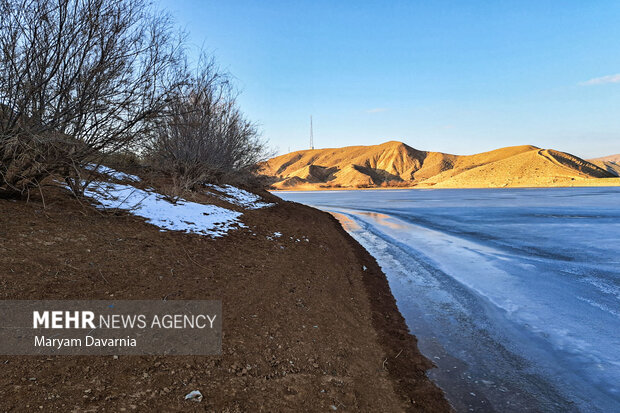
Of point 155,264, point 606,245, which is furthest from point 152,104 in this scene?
point 606,245

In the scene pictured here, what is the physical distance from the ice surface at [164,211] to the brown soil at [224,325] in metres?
0.59

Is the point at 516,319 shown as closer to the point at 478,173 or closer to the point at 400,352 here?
the point at 400,352

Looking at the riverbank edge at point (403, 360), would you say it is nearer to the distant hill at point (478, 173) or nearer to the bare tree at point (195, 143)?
the bare tree at point (195, 143)

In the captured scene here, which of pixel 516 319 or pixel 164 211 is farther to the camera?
pixel 164 211

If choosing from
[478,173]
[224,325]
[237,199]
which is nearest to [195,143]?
[237,199]

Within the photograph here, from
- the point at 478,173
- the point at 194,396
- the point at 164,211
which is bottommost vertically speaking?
the point at 194,396

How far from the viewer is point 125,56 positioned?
6.21m

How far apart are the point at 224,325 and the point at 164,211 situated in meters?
5.72

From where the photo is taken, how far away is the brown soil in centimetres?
276

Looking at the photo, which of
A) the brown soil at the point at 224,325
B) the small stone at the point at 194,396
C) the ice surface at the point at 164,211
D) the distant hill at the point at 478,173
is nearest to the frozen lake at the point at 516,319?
the brown soil at the point at 224,325

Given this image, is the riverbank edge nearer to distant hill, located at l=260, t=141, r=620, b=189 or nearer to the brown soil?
the brown soil

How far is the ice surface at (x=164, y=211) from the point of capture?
26.3ft

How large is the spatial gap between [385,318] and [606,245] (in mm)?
12625

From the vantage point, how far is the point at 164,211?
8938 millimetres
